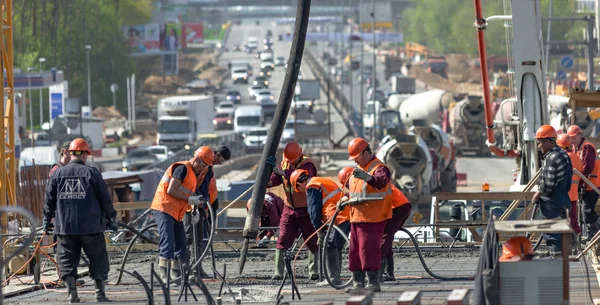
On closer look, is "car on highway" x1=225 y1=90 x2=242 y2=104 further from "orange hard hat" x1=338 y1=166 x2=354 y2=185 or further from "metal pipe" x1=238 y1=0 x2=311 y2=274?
"orange hard hat" x1=338 y1=166 x2=354 y2=185

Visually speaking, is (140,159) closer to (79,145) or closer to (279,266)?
(279,266)

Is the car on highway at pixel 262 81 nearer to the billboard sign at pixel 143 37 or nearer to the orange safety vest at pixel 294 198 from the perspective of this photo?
the billboard sign at pixel 143 37

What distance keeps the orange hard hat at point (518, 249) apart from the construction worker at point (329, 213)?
3657 millimetres

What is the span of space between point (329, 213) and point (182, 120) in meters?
51.1

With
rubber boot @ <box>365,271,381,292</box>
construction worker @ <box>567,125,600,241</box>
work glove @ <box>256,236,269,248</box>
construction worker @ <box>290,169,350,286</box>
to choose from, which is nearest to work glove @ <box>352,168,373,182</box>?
rubber boot @ <box>365,271,381,292</box>


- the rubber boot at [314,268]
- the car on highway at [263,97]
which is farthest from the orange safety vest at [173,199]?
the car on highway at [263,97]

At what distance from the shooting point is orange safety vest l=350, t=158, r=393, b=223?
46.0 ft

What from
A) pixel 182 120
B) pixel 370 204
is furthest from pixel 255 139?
pixel 370 204

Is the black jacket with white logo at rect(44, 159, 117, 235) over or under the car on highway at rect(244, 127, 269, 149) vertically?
under

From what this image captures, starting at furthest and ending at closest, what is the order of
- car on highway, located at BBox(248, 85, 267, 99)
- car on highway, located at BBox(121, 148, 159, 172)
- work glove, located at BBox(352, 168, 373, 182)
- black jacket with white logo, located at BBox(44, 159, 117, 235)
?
car on highway, located at BBox(248, 85, 267, 99)
car on highway, located at BBox(121, 148, 159, 172)
black jacket with white logo, located at BBox(44, 159, 117, 235)
work glove, located at BBox(352, 168, 373, 182)

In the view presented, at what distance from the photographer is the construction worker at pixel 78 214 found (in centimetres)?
1426

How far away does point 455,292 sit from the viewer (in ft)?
34.9

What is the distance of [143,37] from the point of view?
11100cm

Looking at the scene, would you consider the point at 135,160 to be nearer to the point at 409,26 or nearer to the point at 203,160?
the point at 203,160
